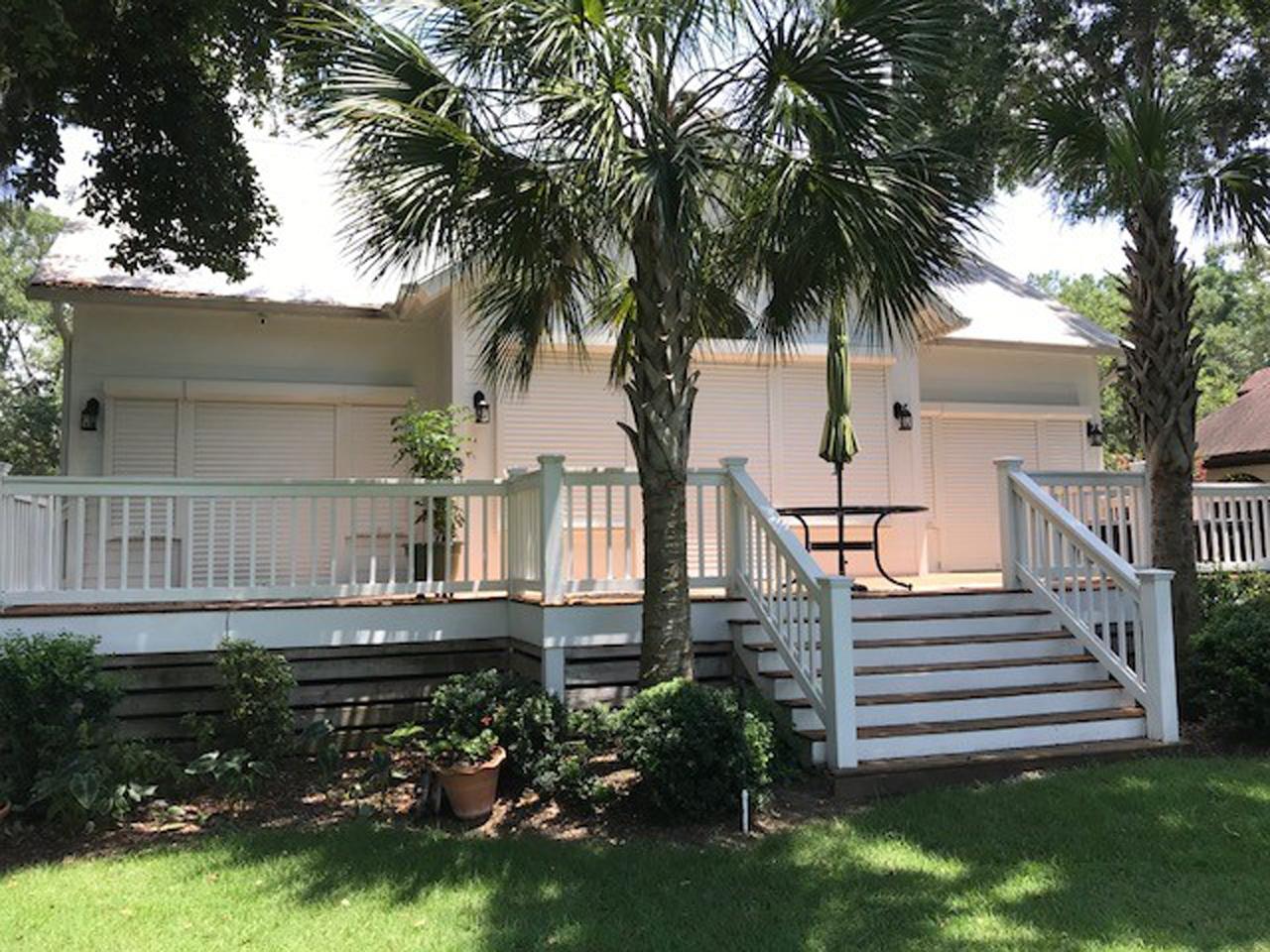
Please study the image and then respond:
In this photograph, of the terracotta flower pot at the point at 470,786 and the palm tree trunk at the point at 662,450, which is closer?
the terracotta flower pot at the point at 470,786

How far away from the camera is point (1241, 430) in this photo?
2023cm

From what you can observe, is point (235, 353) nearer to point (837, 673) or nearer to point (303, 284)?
point (303, 284)

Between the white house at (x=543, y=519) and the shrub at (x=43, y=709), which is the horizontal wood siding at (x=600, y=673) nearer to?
the white house at (x=543, y=519)

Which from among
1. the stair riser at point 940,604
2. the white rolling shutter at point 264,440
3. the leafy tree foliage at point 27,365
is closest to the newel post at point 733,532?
the stair riser at point 940,604

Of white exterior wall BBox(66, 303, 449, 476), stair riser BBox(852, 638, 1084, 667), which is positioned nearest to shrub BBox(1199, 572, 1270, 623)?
stair riser BBox(852, 638, 1084, 667)

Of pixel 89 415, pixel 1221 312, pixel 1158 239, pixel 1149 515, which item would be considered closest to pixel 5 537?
pixel 89 415

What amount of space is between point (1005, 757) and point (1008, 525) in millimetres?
2533

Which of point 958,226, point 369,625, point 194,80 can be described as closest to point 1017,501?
point 958,226

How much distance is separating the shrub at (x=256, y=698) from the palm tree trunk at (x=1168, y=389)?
6901 millimetres

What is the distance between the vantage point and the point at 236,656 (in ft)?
20.9

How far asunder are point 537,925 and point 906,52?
5215 mm

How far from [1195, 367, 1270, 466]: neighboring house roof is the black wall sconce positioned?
775 inches

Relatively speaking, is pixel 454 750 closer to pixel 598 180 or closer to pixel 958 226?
pixel 598 180

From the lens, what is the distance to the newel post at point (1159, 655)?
662 cm
